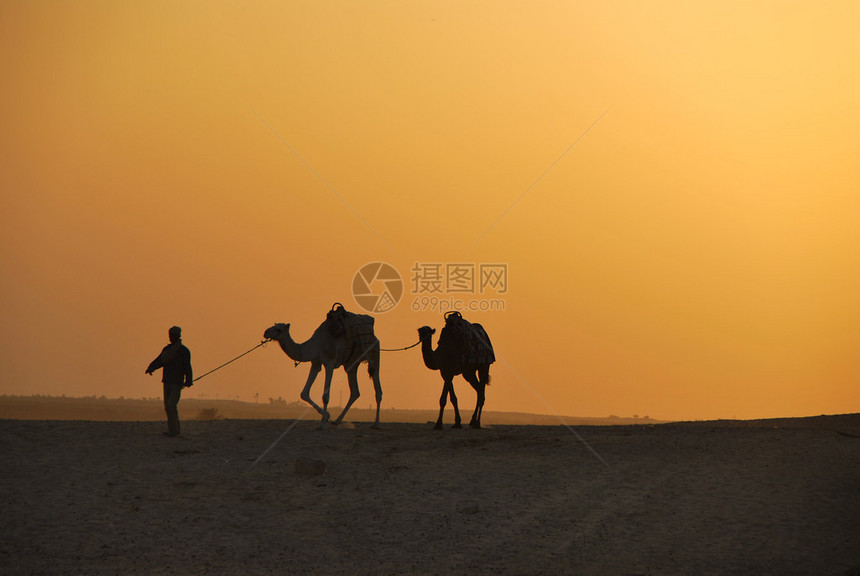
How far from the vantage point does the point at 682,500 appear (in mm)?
14523

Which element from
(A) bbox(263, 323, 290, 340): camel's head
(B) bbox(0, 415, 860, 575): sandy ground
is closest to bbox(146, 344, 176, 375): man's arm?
(B) bbox(0, 415, 860, 575): sandy ground

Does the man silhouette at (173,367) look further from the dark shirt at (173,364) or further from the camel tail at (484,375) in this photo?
the camel tail at (484,375)

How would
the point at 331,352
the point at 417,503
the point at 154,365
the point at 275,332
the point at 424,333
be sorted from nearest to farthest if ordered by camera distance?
1. the point at 417,503
2. the point at 154,365
3. the point at 275,332
4. the point at 331,352
5. the point at 424,333

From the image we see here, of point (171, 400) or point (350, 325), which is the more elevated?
point (350, 325)

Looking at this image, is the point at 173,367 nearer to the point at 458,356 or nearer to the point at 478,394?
the point at 458,356

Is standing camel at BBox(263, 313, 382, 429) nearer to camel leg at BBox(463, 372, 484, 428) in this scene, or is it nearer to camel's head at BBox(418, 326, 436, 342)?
camel's head at BBox(418, 326, 436, 342)

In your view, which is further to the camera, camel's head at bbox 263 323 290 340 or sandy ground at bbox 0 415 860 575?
camel's head at bbox 263 323 290 340

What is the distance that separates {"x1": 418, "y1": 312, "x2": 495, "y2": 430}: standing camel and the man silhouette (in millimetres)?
6447

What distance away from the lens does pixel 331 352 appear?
21.8 meters

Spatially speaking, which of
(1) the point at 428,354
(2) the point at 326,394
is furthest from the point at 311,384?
(1) the point at 428,354

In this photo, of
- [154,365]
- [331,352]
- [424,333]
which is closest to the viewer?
[154,365]

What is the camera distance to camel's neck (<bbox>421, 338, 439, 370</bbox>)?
22.3m

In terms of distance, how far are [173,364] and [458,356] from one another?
7.23 metres

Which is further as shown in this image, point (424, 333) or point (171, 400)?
point (424, 333)
